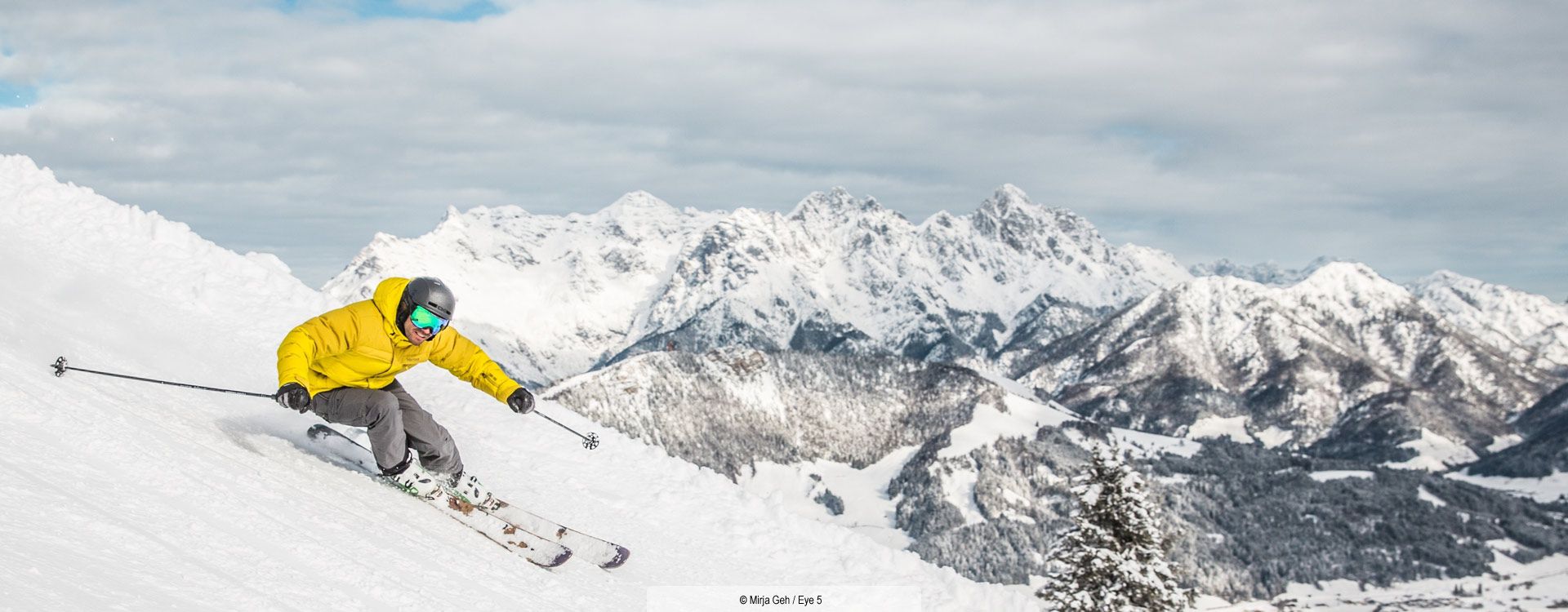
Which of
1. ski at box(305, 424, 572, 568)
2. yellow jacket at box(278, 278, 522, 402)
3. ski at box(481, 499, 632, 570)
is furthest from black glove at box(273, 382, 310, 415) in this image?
ski at box(481, 499, 632, 570)

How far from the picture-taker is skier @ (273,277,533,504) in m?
12.9

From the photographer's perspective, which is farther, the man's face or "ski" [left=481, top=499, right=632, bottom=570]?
"ski" [left=481, top=499, right=632, bottom=570]

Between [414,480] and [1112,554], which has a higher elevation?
[1112,554]

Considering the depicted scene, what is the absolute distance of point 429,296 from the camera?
42.9 feet

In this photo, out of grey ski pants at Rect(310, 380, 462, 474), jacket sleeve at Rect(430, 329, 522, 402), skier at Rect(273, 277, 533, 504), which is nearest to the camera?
skier at Rect(273, 277, 533, 504)

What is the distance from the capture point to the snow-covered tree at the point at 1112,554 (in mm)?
27500

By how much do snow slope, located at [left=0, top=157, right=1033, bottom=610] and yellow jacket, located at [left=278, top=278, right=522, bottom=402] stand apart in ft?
4.24

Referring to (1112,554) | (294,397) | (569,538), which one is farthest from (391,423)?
(1112,554)

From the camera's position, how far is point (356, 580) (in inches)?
391

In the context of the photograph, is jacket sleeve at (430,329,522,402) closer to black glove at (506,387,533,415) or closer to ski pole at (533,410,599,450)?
black glove at (506,387,533,415)

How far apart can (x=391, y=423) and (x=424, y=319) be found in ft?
4.93

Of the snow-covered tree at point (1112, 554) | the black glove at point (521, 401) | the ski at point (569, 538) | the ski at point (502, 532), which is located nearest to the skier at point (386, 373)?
the ski at point (502, 532)

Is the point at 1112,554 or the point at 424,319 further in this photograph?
the point at 1112,554

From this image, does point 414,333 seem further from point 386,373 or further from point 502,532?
point 502,532
